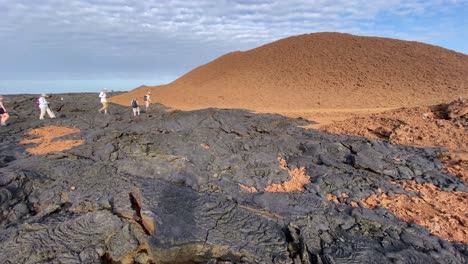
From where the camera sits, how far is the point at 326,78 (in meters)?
23.6

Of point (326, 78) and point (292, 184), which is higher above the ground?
point (326, 78)

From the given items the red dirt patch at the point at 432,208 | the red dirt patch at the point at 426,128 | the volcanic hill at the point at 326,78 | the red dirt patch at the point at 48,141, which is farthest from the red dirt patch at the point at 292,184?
the volcanic hill at the point at 326,78

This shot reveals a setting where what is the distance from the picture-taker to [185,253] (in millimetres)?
3891

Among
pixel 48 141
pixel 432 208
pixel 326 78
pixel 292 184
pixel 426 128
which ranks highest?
pixel 326 78

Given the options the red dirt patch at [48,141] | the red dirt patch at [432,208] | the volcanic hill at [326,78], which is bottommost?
the red dirt patch at [432,208]

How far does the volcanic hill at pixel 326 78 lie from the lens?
1986 centimetres

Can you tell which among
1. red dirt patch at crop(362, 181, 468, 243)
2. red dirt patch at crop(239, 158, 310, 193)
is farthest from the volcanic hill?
red dirt patch at crop(362, 181, 468, 243)

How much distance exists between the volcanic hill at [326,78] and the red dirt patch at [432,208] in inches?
488

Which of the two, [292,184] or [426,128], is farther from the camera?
[426,128]

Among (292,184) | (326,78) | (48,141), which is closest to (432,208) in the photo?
(292,184)

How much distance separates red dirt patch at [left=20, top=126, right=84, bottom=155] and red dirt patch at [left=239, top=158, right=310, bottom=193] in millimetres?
4170

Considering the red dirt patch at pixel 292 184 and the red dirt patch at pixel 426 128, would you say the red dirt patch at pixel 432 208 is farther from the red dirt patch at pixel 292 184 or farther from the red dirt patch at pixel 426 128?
the red dirt patch at pixel 426 128

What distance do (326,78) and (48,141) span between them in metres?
19.4

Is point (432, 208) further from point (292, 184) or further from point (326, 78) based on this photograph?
point (326, 78)
